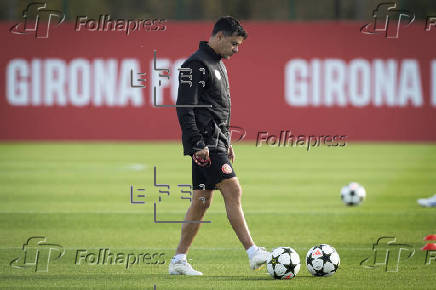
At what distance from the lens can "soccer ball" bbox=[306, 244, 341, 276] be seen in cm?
893

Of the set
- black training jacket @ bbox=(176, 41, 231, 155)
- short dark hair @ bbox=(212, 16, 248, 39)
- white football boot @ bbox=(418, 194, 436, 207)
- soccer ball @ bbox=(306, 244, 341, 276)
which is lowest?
soccer ball @ bbox=(306, 244, 341, 276)

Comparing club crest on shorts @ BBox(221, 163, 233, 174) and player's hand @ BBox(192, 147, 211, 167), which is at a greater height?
player's hand @ BBox(192, 147, 211, 167)

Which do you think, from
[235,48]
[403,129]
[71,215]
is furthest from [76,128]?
[235,48]

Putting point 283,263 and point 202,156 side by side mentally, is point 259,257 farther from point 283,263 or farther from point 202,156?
point 202,156

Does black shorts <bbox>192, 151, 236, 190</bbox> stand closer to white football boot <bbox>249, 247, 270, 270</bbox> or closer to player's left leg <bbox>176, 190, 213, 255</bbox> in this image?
player's left leg <bbox>176, 190, 213, 255</bbox>

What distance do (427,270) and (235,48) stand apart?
9.88 ft

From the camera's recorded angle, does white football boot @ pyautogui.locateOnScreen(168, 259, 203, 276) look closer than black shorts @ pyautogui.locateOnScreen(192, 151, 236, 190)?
No

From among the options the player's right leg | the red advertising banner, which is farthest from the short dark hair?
the red advertising banner

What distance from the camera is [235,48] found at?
9062mm

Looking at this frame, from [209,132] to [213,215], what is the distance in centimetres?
550

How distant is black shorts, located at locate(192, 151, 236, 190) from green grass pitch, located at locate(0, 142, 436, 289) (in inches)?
36.8

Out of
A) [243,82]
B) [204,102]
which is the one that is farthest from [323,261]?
[243,82]

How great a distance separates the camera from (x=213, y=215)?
1424 centimetres

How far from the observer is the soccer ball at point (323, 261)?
893 cm
